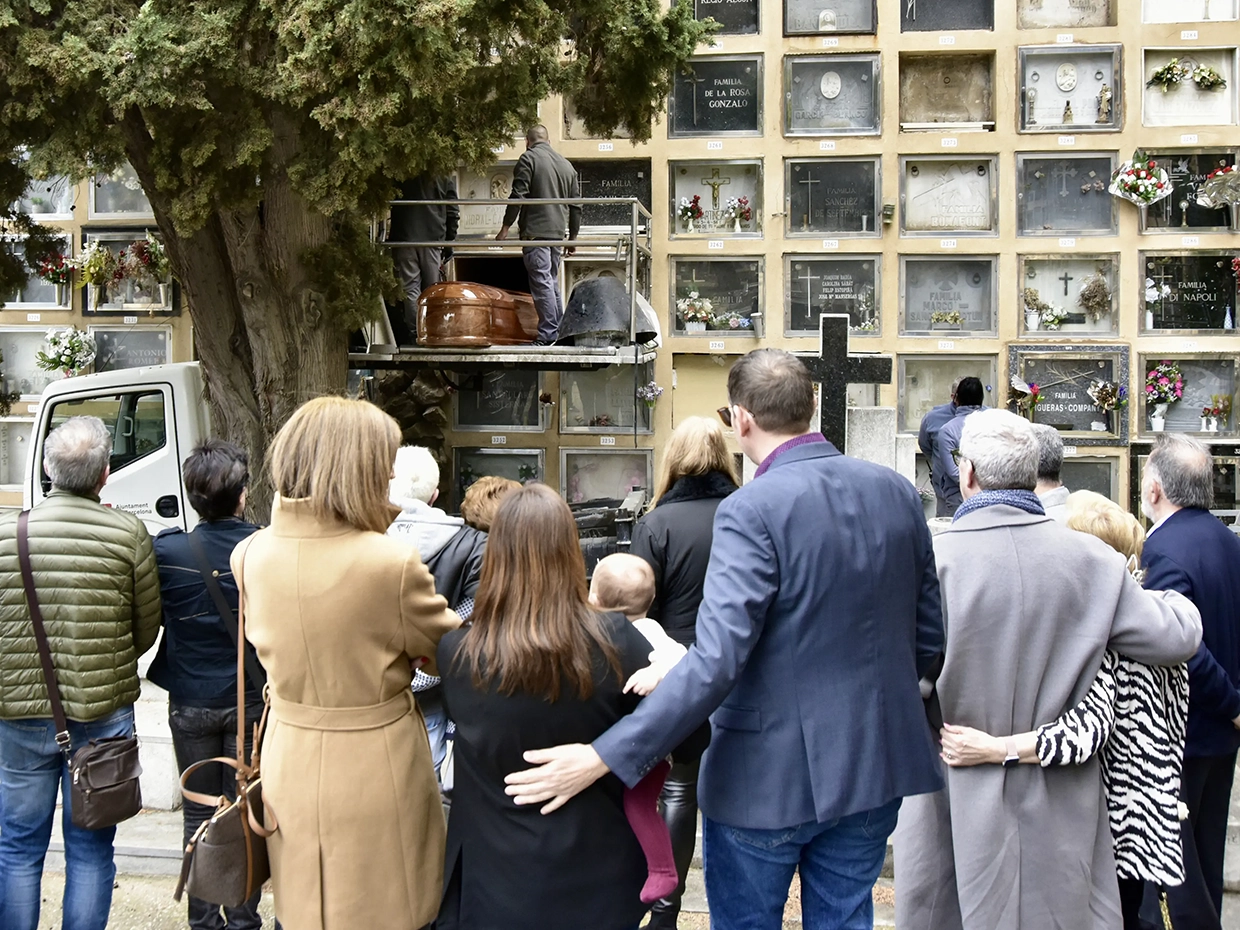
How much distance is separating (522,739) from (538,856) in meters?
0.20

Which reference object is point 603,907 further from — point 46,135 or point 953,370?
point 953,370

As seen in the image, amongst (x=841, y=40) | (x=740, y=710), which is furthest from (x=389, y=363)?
(x=740, y=710)

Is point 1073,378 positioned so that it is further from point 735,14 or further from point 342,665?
point 342,665

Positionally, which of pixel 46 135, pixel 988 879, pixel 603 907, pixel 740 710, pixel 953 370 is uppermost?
pixel 46 135

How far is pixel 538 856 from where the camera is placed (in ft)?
5.98

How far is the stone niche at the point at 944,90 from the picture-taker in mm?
7285

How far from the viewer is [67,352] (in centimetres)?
746

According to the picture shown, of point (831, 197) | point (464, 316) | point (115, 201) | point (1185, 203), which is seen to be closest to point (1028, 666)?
point (464, 316)

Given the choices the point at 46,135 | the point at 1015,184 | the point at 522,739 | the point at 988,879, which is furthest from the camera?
the point at 1015,184

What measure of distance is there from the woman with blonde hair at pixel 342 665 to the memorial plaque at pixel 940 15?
20.8 feet

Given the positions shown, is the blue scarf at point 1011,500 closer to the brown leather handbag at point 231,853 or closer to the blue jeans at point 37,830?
the brown leather handbag at point 231,853

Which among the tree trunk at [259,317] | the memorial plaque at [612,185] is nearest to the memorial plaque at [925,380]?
the memorial plaque at [612,185]

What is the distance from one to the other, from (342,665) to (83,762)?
1021 millimetres

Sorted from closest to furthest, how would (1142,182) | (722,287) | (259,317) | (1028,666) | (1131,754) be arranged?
(1028,666) → (1131,754) → (259,317) → (1142,182) → (722,287)
